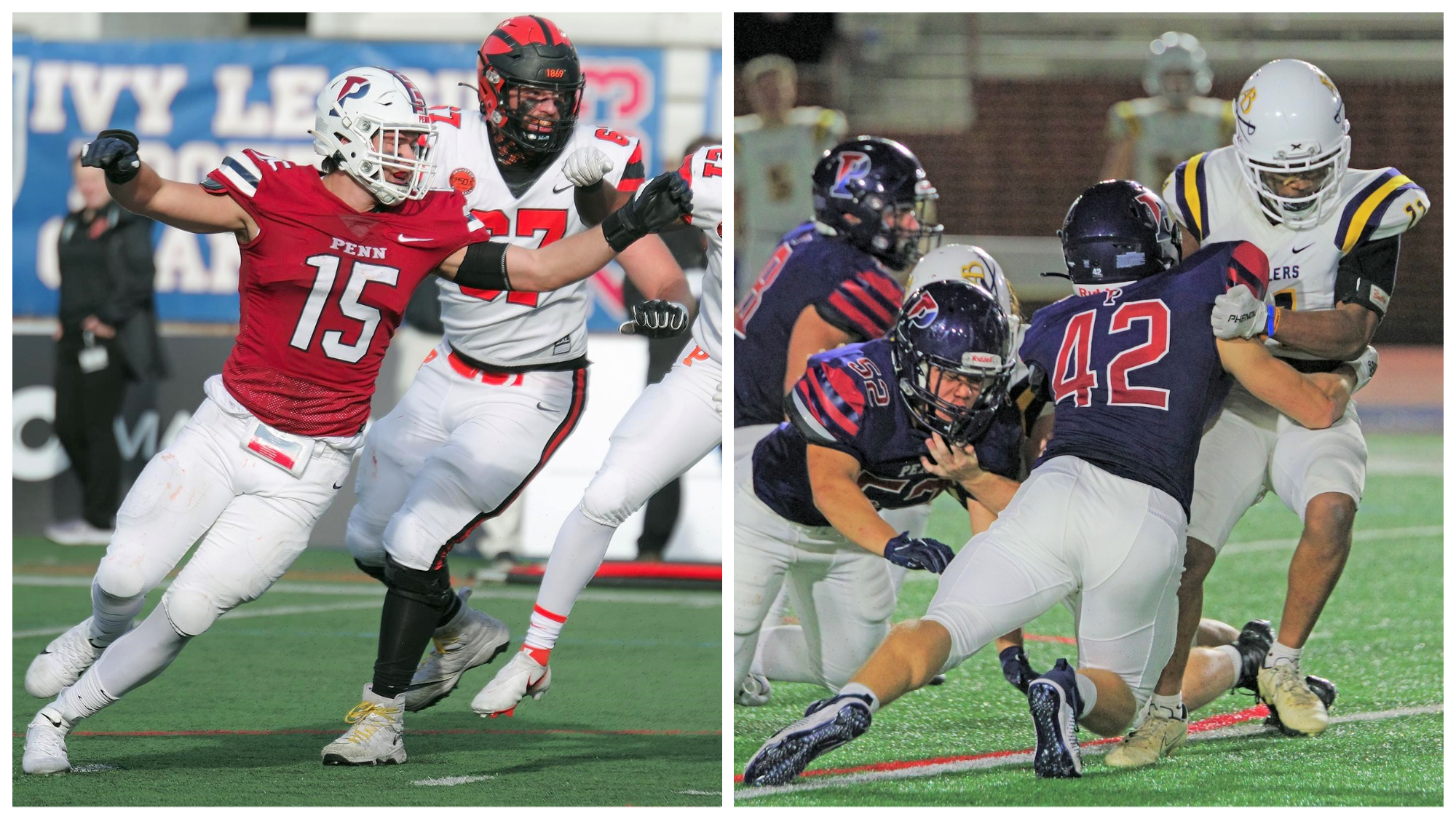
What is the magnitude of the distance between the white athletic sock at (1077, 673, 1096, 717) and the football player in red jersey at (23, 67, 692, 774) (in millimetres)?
1107

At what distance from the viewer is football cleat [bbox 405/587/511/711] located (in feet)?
12.3

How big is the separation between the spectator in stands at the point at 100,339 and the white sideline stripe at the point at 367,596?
2.74 ft

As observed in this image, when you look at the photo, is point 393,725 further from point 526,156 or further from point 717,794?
point 526,156

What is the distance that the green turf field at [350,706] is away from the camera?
309 cm

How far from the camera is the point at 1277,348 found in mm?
3436

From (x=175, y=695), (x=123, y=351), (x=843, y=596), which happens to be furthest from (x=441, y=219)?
(x=123, y=351)

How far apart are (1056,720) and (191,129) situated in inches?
212

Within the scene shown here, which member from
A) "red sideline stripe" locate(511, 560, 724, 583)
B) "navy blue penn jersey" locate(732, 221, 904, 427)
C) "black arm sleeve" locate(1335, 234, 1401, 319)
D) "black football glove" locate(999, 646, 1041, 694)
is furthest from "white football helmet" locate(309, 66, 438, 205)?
"red sideline stripe" locate(511, 560, 724, 583)

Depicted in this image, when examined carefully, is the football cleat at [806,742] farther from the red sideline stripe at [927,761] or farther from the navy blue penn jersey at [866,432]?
the navy blue penn jersey at [866,432]

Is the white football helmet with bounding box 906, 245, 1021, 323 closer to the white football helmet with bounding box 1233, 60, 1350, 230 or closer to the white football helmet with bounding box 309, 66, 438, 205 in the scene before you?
the white football helmet with bounding box 1233, 60, 1350, 230

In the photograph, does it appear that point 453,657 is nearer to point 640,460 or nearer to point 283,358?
point 640,460

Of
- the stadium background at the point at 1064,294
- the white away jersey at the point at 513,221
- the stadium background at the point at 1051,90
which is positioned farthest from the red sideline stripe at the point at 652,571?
the stadium background at the point at 1051,90

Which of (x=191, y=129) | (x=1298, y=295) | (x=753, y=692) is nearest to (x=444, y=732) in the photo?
(x=753, y=692)

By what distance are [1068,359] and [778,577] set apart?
Result: 0.79 meters
